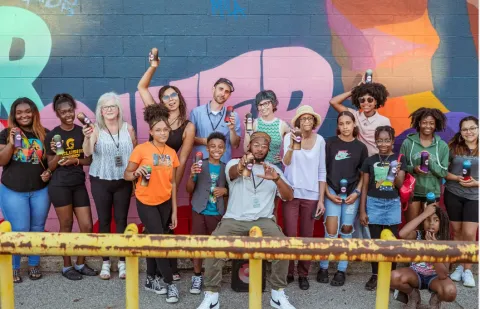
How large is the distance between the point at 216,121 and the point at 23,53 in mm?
2325

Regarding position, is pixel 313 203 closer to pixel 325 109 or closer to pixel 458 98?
pixel 325 109

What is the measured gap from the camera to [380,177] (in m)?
4.70

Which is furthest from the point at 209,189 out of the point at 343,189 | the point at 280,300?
the point at 343,189

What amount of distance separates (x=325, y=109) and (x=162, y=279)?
8.47 feet

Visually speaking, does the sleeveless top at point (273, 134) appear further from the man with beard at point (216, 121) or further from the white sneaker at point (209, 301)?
the white sneaker at point (209, 301)

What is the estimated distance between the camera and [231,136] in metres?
5.02

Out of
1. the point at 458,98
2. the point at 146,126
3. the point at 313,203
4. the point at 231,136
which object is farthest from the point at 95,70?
the point at 458,98

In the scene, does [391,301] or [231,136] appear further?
[231,136]

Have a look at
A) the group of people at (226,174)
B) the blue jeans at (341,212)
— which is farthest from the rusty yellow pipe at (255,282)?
the blue jeans at (341,212)

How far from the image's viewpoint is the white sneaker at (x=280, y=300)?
14.1 feet

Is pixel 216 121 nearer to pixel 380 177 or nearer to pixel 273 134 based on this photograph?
pixel 273 134

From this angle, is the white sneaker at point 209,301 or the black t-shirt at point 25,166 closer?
the white sneaker at point 209,301

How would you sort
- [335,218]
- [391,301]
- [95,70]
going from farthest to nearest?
[95,70] → [335,218] → [391,301]

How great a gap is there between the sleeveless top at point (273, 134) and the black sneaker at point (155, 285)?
5.25 feet
